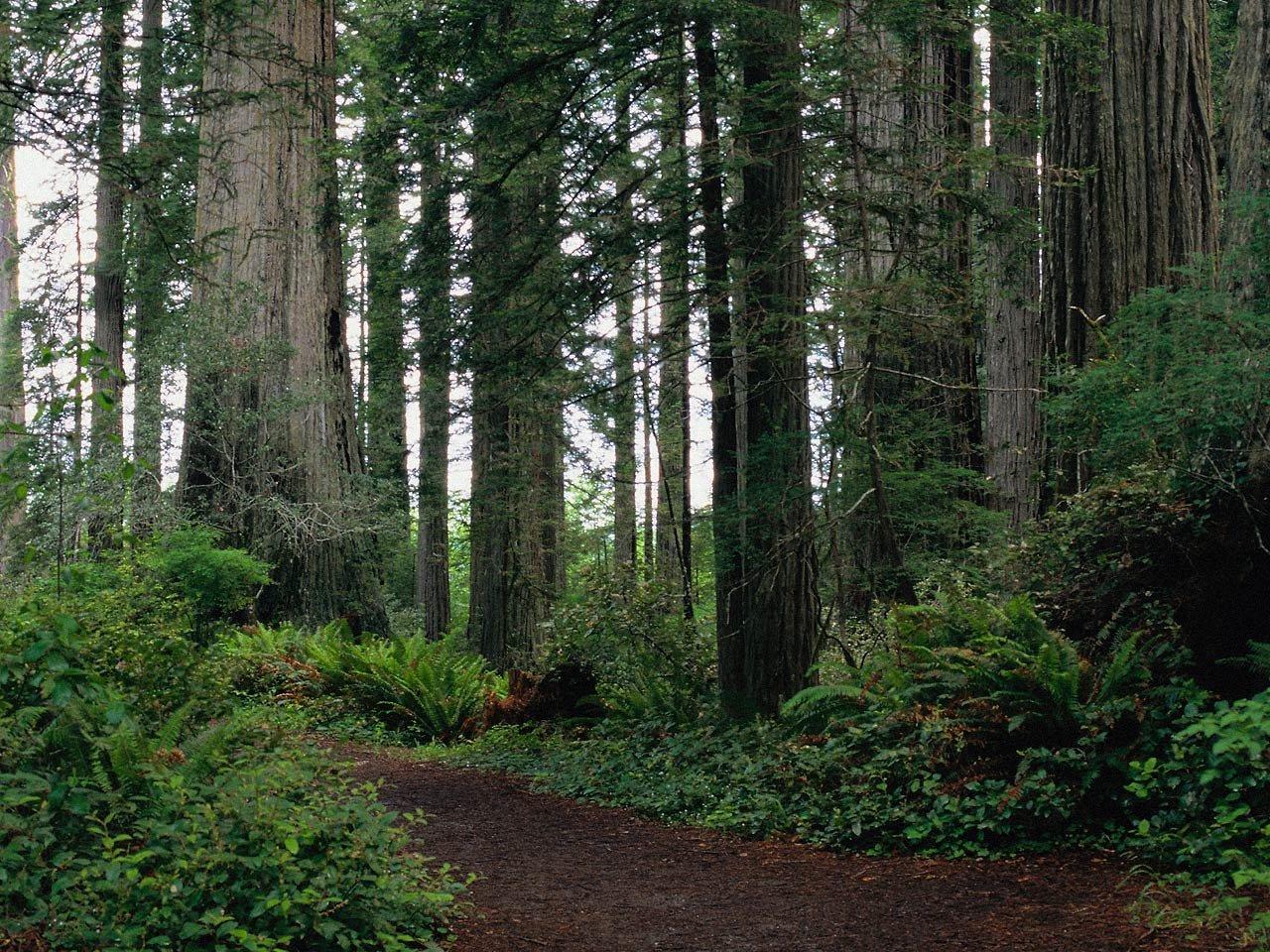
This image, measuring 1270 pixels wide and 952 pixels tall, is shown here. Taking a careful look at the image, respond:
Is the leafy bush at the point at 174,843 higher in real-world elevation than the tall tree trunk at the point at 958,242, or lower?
lower

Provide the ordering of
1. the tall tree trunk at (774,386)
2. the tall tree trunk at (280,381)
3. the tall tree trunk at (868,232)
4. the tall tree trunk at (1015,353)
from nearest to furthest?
the tall tree trunk at (868,232)
the tall tree trunk at (774,386)
the tall tree trunk at (1015,353)
the tall tree trunk at (280,381)

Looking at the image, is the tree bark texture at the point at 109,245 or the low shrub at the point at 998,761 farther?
the tree bark texture at the point at 109,245

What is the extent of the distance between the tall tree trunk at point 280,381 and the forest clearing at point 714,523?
75 millimetres

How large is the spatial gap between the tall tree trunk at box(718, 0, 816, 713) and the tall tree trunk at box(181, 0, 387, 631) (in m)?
7.06

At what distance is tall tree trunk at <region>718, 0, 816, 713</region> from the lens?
26.9 feet

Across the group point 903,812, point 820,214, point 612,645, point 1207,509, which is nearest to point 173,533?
point 612,645

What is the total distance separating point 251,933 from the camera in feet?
12.8

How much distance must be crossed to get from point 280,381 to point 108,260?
630 cm

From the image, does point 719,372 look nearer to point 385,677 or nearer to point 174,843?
point 385,677

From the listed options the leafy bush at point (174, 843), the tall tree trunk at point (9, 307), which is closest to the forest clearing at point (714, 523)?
the leafy bush at point (174, 843)

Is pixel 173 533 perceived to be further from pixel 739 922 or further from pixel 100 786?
pixel 739 922

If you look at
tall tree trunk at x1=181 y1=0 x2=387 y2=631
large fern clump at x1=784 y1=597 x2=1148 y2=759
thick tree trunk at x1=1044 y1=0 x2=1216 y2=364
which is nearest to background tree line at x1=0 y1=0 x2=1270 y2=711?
thick tree trunk at x1=1044 y1=0 x2=1216 y2=364

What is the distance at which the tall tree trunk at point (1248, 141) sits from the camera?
6066 millimetres

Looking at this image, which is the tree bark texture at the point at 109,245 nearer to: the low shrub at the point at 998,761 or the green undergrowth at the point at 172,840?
the green undergrowth at the point at 172,840
